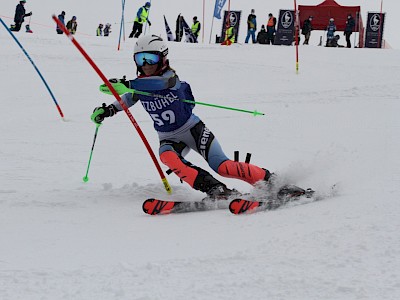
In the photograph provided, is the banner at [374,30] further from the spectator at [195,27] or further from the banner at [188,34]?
the banner at [188,34]

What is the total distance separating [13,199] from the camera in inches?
198

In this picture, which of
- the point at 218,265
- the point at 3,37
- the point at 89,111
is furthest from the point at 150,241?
the point at 3,37

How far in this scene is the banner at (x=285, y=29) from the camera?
2167 centimetres

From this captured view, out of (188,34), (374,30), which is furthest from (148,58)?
(374,30)

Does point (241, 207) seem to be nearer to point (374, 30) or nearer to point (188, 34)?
point (374, 30)

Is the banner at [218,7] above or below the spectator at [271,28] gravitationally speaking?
above

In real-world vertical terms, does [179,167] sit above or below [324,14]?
below

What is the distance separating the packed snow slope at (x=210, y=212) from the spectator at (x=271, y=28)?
9.95 meters

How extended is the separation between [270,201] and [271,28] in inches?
727

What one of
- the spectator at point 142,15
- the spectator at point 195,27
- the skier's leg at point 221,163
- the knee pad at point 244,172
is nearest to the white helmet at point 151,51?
the skier's leg at point 221,163

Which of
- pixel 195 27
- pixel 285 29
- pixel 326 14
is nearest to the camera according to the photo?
pixel 285 29

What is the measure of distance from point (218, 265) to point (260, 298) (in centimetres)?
45

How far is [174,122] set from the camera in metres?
4.96

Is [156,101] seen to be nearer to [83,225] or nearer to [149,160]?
[83,225]
